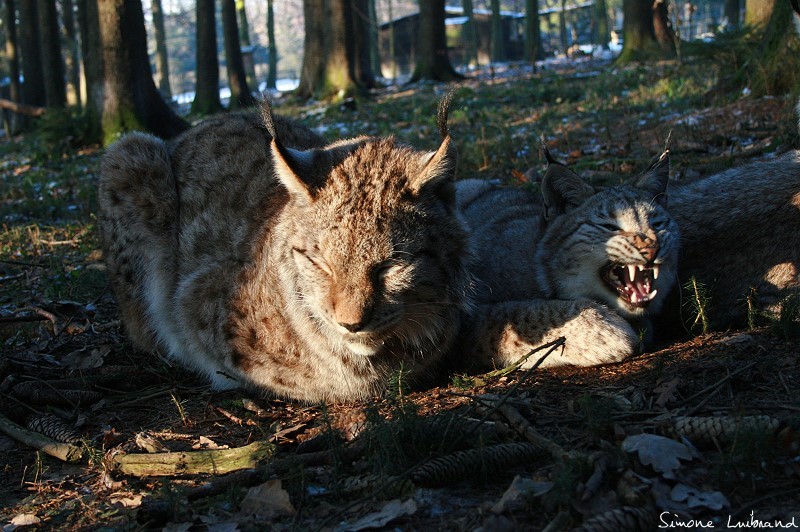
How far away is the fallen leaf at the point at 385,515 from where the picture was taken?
2908 mm

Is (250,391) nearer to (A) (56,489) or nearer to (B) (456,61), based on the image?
(A) (56,489)

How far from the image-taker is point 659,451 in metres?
3.17

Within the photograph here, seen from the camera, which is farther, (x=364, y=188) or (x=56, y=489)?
(x=364, y=188)

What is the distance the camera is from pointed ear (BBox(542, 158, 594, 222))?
5297mm

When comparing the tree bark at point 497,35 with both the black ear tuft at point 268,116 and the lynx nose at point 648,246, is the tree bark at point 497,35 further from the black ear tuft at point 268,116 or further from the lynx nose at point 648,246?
the black ear tuft at point 268,116

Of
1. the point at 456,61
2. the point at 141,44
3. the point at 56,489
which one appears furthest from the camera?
the point at 456,61

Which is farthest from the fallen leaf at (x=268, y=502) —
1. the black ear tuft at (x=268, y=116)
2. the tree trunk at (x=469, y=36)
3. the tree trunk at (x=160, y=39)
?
the tree trunk at (x=469, y=36)

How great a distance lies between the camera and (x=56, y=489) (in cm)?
368

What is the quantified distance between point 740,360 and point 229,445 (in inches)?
105

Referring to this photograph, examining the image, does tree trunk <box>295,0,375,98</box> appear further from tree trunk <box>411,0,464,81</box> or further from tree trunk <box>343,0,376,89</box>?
tree trunk <box>411,0,464,81</box>

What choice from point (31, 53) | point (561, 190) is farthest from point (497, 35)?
point (561, 190)

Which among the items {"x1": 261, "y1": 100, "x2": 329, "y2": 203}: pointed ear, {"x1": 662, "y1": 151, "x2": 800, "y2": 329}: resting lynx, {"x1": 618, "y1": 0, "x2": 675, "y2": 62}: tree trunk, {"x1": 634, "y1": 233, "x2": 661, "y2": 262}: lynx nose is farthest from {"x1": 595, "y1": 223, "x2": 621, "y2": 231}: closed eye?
{"x1": 618, "y1": 0, "x2": 675, "y2": 62}: tree trunk

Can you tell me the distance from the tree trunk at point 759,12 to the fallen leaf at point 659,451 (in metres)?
9.61

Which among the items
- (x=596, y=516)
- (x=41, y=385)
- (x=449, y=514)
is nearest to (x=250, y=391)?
(x=41, y=385)
